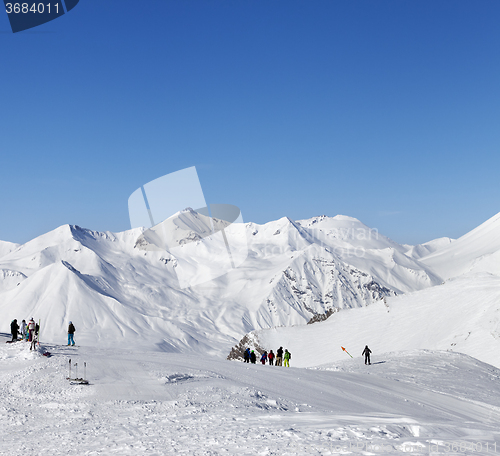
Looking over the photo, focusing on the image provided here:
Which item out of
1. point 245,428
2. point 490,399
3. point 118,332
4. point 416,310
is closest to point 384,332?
point 416,310

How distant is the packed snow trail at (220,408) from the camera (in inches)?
360

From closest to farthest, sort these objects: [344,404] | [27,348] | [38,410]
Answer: [38,410] < [344,404] < [27,348]

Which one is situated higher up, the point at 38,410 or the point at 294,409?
the point at 38,410

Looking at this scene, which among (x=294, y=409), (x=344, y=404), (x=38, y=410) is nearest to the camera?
(x=38, y=410)

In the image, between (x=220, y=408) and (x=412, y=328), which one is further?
(x=412, y=328)

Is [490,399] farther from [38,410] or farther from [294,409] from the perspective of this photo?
[38,410]

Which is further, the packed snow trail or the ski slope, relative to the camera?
the ski slope

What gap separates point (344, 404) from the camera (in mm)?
15523

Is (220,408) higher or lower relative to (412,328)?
higher

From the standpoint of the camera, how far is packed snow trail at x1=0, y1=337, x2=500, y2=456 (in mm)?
9148

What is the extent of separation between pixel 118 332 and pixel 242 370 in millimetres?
166005

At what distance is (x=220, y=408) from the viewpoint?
42.3 feet

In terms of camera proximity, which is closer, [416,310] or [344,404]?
[344,404]

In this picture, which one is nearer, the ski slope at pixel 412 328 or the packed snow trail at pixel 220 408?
the packed snow trail at pixel 220 408
